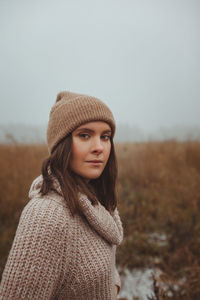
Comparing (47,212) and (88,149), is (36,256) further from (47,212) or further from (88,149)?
(88,149)

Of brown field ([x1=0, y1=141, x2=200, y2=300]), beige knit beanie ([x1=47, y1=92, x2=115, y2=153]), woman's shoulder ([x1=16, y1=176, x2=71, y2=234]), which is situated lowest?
brown field ([x1=0, y1=141, x2=200, y2=300])

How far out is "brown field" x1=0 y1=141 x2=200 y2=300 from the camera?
7.95 feet

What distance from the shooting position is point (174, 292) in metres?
1.90

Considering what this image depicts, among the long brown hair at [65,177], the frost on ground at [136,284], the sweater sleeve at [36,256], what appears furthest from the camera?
the frost on ground at [136,284]

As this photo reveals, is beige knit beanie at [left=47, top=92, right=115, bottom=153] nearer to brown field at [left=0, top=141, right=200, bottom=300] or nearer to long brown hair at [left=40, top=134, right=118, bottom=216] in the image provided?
long brown hair at [left=40, top=134, right=118, bottom=216]

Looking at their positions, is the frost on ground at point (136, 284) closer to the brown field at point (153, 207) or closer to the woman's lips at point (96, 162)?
the brown field at point (153, 207)

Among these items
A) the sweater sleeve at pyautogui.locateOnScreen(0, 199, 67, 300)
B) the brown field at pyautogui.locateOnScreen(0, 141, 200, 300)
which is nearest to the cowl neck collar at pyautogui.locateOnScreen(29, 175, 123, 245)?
the sweater sleeve at pyautogui.locateOnScreen(0, 199, 67, 300)

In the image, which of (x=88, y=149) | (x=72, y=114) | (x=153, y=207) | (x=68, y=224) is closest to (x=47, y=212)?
(x=68, y=224)

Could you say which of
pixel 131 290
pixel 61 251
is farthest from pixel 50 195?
pixel 131 290

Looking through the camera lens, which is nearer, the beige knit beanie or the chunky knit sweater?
the chunky knit sweater

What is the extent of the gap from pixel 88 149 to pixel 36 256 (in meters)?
0.51

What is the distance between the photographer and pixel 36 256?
74 centimetres

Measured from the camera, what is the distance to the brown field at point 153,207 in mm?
2424

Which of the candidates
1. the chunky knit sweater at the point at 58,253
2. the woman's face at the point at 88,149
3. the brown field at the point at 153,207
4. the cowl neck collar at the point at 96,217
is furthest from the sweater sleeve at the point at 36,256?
the brown field at the point at 153,207
